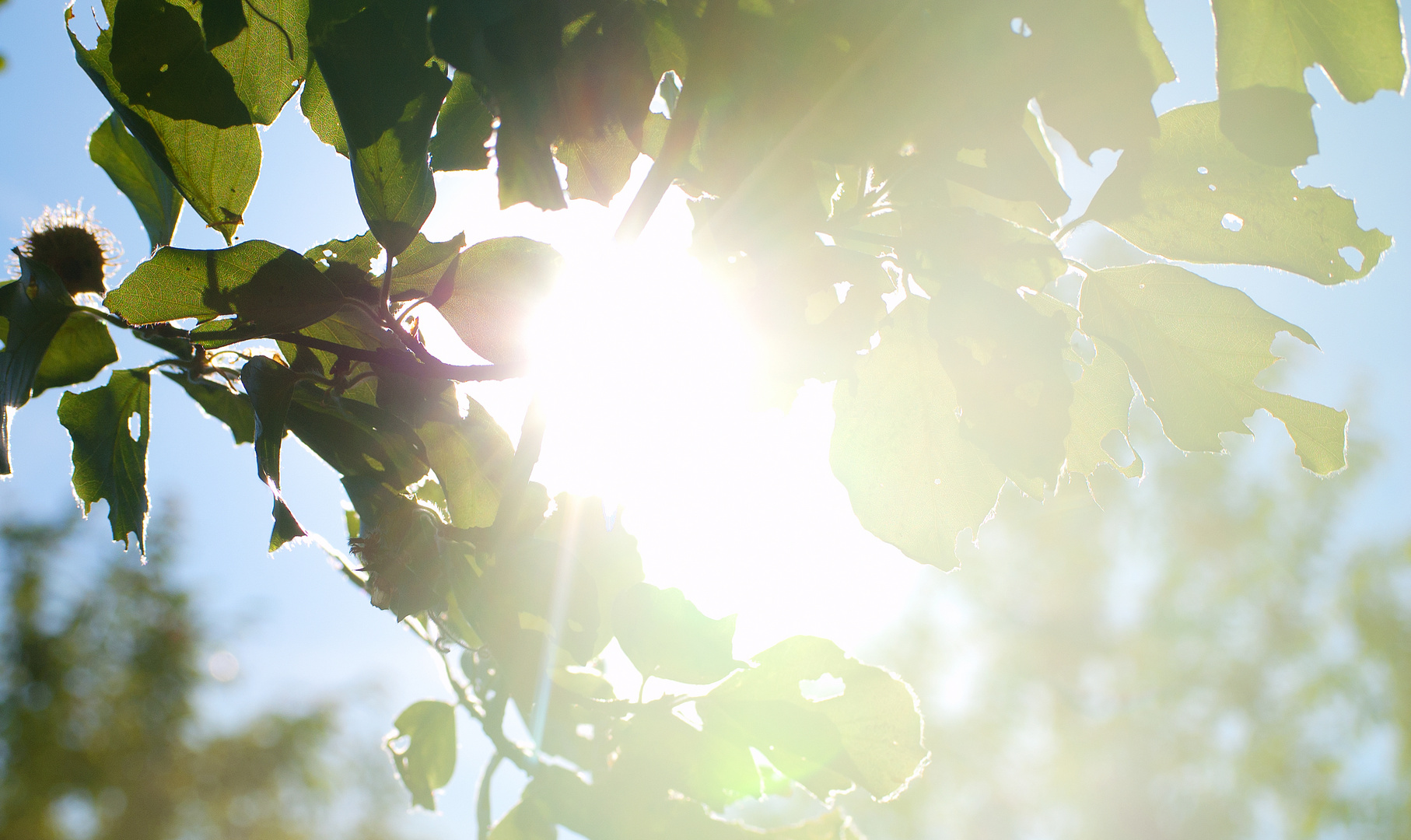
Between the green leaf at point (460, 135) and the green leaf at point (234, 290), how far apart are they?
0.56ft

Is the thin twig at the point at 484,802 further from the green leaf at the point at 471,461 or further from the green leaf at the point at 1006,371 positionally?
the green leaf at the point at 1006,371

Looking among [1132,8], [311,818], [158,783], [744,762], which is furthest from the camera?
[311,818]

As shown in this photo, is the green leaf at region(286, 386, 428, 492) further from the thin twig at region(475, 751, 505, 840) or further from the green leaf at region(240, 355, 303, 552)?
the thin twig at region(475, 751, 505, 840)

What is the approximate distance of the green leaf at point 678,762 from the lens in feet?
2.53

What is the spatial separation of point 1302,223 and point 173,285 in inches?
42.1

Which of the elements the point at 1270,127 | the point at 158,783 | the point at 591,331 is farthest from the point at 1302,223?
the point at 158,783

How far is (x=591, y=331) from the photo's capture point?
72 centimetres

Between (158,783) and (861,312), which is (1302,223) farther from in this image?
(158,783)

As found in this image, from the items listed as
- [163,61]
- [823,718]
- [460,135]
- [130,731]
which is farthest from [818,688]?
[130,731]

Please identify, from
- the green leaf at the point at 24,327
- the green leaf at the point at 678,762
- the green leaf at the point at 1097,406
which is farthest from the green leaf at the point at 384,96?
the green leaf at the point at 1097,406

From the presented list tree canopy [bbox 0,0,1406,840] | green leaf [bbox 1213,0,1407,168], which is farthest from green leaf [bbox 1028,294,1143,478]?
green leaf [bbox 1213,0,1407,168]

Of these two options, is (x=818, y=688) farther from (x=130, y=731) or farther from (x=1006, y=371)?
(x=130, y=731)

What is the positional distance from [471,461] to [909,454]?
475mm

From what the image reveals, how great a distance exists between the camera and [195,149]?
749 millimetres
